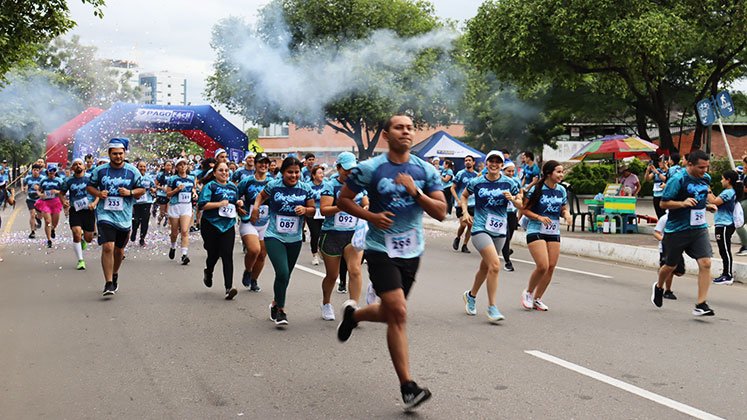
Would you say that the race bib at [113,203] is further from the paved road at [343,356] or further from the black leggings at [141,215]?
the black leggings at [141,215]

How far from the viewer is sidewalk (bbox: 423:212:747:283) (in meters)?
13.2

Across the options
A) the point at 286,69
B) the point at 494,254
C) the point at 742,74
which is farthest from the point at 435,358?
the point at 742,74

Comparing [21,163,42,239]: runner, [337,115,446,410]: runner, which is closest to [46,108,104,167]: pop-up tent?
[21,163,42,239]: runner

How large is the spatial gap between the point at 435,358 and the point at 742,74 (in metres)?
31.3

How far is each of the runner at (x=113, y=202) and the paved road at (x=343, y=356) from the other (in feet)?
1.68

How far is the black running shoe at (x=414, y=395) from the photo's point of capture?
5.04 metres

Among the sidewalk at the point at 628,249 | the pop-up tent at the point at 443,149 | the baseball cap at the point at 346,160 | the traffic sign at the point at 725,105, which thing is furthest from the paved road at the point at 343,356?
the pop-up tent at the point at 443,149

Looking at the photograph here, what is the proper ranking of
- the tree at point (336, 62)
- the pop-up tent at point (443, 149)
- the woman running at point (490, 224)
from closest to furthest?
the woman running at point (490, 224) → the pop-up tent at point (443, 149) → the tree at point (336, 62)

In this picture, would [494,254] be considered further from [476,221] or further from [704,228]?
[704,228]

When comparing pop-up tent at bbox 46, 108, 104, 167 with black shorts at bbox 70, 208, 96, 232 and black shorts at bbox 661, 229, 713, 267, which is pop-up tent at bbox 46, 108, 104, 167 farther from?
black shorts at bbox 661, 229, 713, 267

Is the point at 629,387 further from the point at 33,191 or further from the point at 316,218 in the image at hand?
the point at 33,191

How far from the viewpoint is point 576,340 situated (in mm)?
7539

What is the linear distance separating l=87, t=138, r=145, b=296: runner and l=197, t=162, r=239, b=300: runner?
78 centimetres

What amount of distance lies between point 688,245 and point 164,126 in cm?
2303
